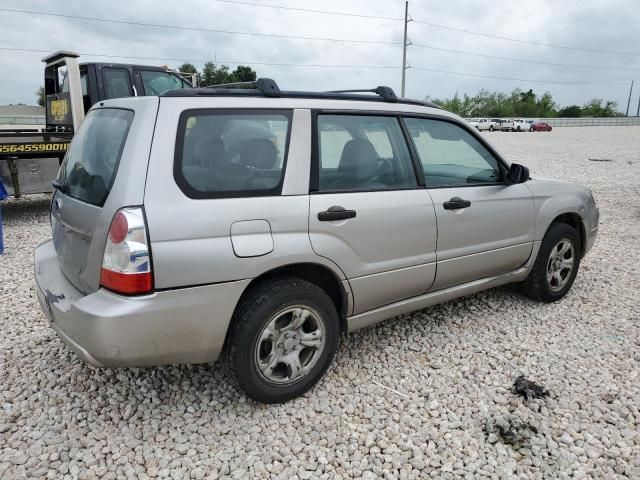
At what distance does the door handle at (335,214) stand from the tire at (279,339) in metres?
0.38

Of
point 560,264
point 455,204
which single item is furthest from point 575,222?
point 455,204

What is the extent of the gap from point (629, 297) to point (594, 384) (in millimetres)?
1891

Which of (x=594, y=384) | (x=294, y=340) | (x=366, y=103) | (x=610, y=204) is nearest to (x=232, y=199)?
(x=294, y=340)

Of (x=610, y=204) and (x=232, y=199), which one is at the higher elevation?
(x=232, y=199)

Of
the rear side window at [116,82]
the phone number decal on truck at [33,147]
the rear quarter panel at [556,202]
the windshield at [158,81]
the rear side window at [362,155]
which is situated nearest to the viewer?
the rear side window at [362,155]

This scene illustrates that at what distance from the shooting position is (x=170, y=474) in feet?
7.68

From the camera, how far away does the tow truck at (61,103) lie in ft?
23.3

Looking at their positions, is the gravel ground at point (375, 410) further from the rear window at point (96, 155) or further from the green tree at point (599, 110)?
the green tree at point (599, 110)

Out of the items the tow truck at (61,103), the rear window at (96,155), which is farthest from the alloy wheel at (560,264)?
the tow truck at (61,103)

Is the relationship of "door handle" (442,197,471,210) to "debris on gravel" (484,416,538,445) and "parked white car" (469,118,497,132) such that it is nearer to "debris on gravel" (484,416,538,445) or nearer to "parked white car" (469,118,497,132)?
"debris on gravel" (484,416,538,445)

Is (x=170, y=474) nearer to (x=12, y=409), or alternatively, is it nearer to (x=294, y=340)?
(x=294, y=340)

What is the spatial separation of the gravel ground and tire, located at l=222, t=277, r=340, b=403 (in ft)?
0.54

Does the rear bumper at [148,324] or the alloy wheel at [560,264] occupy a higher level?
the rear bumper at [148,324]

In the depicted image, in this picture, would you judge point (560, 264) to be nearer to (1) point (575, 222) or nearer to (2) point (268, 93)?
(1) point (575, 222)
